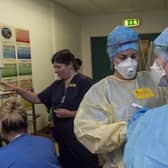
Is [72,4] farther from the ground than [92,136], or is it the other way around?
[72,4]

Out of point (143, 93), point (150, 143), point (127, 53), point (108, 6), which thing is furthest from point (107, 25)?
point (150, 143)

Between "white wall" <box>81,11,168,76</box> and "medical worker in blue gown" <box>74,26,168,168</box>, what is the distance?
433 centimetres

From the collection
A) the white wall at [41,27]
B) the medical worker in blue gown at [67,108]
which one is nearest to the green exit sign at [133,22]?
the white wall at [41,27]

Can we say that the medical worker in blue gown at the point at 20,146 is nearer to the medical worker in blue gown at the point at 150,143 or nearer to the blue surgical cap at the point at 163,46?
the medical worker in blue gown at the point at 150,143

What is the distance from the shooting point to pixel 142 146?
31.3 inches

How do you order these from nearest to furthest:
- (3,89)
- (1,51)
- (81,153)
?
(81,153) < (3,89) < (1,51)

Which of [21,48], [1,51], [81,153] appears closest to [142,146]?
[81,153]

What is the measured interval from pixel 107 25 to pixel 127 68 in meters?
4.49

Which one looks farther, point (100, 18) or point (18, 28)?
point (100, 18)

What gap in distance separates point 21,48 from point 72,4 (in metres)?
1.70

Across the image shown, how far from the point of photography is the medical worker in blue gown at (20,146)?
57.6 inches

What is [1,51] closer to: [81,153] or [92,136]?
[81,153]

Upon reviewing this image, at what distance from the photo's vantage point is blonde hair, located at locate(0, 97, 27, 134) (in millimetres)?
1640

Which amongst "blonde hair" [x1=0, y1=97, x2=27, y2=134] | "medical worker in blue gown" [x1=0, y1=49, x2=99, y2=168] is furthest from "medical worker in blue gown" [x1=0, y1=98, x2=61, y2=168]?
"medical worker in blue gown" [x1=0, y1=49, x2=99, y2=168]
